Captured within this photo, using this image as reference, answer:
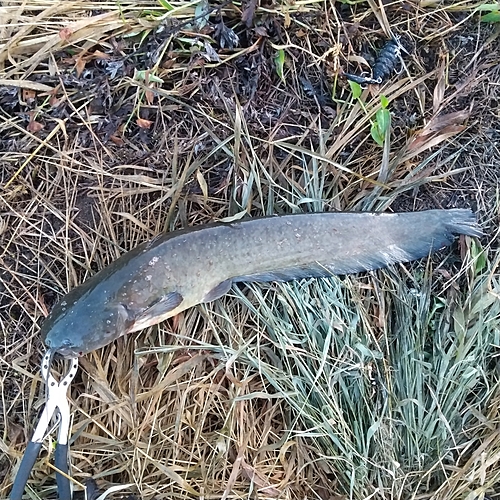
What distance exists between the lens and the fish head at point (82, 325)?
213 centimetres

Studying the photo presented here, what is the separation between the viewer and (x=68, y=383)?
220 cm

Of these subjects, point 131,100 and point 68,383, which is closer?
point 68,383

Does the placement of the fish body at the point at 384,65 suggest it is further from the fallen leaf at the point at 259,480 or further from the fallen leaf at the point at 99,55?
the fallen leaf at the point at 259,480

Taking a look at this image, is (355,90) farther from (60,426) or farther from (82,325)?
(60,426)

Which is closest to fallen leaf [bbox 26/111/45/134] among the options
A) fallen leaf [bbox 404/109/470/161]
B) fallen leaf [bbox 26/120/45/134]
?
fallen leaf [bbox 26/120/45/134]

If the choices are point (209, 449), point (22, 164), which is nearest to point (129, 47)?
point (22, 164)

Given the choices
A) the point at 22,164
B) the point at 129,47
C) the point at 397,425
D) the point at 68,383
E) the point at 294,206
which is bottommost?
the point at 397,425

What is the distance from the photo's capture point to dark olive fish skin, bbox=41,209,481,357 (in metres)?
2.17

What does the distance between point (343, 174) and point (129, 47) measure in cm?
112

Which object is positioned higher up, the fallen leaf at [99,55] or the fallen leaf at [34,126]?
the fallen leaf at [99,55]

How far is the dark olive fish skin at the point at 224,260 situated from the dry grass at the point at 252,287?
0.10 meters

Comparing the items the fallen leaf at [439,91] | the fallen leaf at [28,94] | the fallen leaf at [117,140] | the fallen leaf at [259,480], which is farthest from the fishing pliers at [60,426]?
the fallen leaf at [439,91]

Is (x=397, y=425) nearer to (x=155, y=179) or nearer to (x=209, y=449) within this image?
(x=209, y=449)

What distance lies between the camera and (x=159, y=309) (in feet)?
7.25
